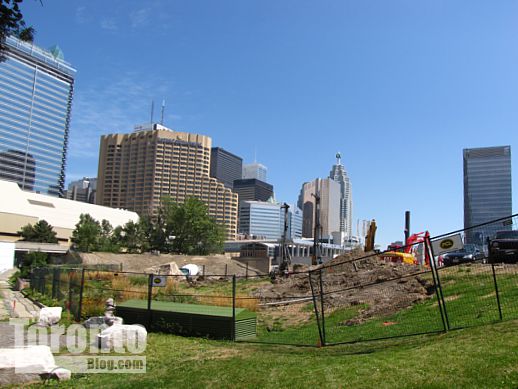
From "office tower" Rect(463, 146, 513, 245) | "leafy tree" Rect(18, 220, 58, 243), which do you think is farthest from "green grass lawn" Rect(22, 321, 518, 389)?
"office tower" Rect(463, 146, 513, 245)

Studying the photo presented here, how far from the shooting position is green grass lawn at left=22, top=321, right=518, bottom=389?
6367 mm

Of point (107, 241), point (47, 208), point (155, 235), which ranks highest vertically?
point (47, 208)

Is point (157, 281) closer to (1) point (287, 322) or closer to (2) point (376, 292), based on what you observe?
(1) point (287, 322)

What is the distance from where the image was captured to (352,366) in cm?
750

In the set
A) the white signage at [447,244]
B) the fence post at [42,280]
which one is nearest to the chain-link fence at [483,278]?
the white signage at [447,244]

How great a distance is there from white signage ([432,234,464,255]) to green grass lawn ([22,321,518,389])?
164 centimetres

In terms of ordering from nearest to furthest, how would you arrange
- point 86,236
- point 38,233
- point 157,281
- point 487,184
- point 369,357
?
point 369,357
point 157,281
point 38,233
point 86,236
point 487,184

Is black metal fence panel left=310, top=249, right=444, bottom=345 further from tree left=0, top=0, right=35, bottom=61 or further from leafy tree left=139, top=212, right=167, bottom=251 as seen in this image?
leafy tree left=139, top=212, right=167, bottom=251

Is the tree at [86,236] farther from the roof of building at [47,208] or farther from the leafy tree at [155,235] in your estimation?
the leafy tree at [155,235]

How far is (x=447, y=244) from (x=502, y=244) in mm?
3551

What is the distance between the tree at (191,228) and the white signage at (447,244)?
3759 inches

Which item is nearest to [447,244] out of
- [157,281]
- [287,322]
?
[287,322]

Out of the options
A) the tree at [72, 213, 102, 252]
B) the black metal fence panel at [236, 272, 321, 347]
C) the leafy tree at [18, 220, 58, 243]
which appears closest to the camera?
the black metal fence panel at [236, 272, 321, 347]

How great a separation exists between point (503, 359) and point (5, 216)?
95.3 meters
